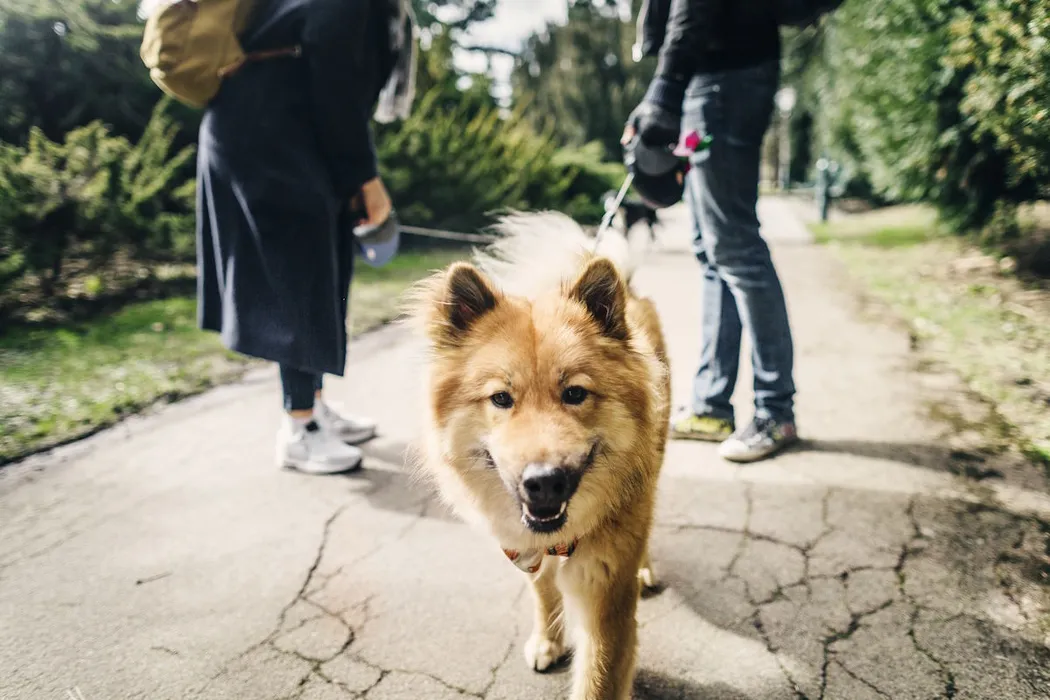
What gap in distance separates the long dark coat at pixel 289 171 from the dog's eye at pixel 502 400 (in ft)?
4.24

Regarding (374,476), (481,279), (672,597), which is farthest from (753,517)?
(374,476)

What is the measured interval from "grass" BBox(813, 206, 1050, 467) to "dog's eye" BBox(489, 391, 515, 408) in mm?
2724

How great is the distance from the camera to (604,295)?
1.91 metres

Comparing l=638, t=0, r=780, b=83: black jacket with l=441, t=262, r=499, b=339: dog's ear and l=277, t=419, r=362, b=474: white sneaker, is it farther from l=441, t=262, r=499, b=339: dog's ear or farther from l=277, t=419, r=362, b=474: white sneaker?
l=277, t=419, r=362, b=474: white sneaker

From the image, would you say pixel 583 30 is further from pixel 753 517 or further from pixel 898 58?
pixel 753 517

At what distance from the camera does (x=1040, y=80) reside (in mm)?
3236

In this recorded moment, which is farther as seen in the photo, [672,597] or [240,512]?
[240,512]

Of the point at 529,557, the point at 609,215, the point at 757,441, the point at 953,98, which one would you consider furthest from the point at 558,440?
the point at 953,98

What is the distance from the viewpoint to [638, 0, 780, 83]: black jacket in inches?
107

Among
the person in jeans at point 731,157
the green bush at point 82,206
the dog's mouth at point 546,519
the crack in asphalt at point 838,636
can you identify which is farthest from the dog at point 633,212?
the green bush at point 82,206

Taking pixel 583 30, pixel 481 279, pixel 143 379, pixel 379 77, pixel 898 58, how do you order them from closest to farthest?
pixel 481 279, pixel 379 77, pixel 143 379, pixel 898 58, pixel 583 30

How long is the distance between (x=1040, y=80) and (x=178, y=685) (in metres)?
4.85

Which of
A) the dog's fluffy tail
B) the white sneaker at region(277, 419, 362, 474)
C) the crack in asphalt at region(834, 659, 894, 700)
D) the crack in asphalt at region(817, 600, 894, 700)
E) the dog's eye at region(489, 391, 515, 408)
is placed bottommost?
the crack in asphalt at region(834, 659, 894, 700)

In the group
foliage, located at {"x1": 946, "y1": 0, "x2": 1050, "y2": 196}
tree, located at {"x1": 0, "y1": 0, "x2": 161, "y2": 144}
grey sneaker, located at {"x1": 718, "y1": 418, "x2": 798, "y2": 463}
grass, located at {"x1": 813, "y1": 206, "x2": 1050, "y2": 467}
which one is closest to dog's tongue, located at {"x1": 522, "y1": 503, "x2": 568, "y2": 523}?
grey sneaker, located at {"x1": 718, "y1": 418, "x2": 798, "y2": 463}
